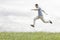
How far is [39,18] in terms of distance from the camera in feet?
73.9

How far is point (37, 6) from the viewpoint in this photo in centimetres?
2106

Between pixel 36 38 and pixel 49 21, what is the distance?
2242 mm

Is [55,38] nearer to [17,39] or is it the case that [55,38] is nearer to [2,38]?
[17,39]

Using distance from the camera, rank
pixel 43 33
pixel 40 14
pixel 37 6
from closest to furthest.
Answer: pixel 37 6
pixel 40 14
pixel 43 33

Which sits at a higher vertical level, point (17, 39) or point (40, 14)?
point (40, 14)

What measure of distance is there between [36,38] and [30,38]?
22.8 inches

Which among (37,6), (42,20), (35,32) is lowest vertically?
(35,32)

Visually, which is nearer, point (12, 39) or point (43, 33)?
point (12, 39)

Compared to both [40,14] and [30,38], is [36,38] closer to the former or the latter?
[30,38]

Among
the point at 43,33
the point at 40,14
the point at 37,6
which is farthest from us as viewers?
the point at 43,33

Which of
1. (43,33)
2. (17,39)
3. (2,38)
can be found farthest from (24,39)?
(43,33)

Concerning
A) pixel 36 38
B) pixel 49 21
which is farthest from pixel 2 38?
pixel 49 21

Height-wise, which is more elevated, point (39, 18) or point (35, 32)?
point (39, 18)

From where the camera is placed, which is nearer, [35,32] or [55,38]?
[55,38]
